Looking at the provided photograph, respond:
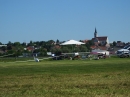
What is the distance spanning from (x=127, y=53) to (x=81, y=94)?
143 ft

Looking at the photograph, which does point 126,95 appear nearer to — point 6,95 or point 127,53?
point 6,95

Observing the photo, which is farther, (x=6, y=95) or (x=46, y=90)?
(x=46, y=90)

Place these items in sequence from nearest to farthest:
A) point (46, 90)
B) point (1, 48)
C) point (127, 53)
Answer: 1. point (46, 90)
2. point (127, 53)
3. point (1, 48)

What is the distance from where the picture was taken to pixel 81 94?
842cm

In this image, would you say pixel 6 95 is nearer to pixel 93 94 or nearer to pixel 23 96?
pixel 23 96

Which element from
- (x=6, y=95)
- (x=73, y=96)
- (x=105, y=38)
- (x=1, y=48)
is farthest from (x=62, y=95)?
(x=105, y=38)

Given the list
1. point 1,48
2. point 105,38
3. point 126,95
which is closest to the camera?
point 126,95

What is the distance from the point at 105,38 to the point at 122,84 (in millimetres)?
180872

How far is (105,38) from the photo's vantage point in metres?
→ 189

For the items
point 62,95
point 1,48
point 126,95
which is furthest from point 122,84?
point 1,48

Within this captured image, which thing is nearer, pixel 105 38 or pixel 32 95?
pixel 32 95

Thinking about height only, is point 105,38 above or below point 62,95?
above

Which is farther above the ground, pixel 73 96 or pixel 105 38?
pixel 105 38

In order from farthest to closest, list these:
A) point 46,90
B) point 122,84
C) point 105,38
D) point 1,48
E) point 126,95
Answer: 1. point 105,38
2. point 1,48
3. point 122,84
4. point 46,90
5. point 126,95
